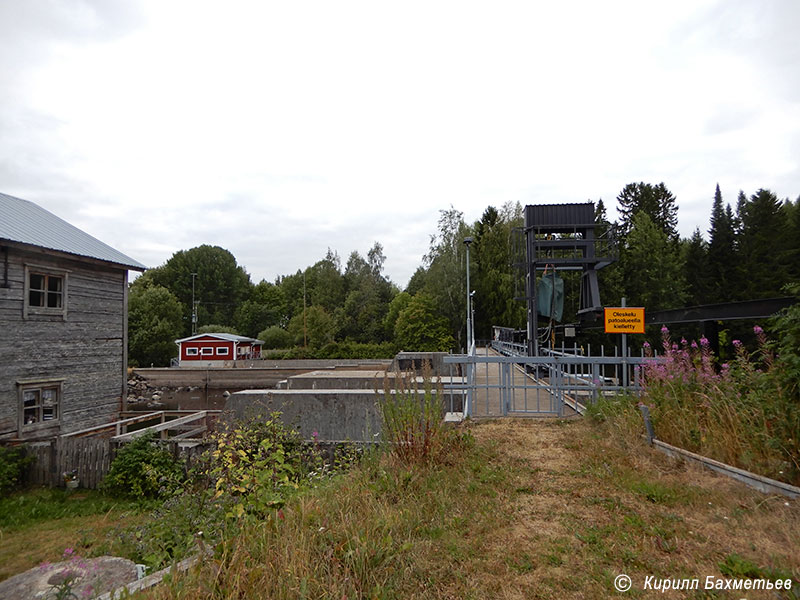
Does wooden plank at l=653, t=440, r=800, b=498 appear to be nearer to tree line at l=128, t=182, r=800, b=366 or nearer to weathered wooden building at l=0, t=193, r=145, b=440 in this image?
weathered wooden building at l=0, t=193, r=145, b=440

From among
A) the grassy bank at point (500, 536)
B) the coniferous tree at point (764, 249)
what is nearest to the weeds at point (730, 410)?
the grassy bank at point (500, 536)

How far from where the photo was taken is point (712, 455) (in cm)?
504

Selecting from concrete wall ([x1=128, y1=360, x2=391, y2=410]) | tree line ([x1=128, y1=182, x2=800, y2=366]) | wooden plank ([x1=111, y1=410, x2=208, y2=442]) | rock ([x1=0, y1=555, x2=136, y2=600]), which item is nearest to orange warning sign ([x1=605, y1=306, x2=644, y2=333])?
rock ([x1=0, y1=555, x2=136, y2=600])

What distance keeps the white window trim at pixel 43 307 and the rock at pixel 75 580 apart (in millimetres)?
10621

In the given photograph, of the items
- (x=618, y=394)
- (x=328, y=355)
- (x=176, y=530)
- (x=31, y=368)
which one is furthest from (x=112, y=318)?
(x=328, y=355)

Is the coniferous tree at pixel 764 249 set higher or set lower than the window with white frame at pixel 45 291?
higher

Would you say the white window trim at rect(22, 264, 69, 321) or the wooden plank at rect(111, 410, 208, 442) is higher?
the white window trim at rect(22, 264, 69, 321)

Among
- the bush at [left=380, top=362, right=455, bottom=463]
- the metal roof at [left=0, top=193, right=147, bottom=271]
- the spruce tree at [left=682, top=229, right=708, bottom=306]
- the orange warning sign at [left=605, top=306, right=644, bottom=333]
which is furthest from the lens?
the spruce tree at [left=682, top=229, right=708, bottom=306]

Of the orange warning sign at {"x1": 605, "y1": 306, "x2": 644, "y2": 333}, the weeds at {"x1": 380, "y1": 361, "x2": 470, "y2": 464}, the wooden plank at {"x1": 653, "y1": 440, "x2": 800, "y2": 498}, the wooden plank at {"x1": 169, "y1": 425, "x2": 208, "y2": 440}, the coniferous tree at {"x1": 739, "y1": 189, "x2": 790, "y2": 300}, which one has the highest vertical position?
the coniferous tree at {"x1": 739, "y1": 189, "x2": 790, "y2": 300}

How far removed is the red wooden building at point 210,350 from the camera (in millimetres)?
44875

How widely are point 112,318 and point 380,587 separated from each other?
16.4 meters

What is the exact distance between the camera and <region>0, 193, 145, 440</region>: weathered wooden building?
12.4 meters

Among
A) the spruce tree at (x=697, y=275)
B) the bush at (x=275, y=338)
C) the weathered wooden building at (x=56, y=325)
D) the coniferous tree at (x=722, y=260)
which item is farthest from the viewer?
the bush at (x=275, y=338)

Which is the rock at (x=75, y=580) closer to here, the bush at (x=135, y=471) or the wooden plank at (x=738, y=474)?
the bush at (x=135, y=471)
